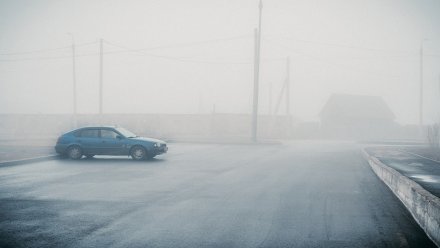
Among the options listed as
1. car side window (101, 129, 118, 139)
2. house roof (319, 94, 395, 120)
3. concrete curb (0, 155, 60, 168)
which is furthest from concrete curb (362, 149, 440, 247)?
house roof (319, 94, 395, 120)

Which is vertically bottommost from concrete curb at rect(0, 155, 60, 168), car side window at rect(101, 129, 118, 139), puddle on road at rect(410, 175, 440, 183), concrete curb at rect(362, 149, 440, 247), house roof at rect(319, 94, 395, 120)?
concrete curb at rect(0, 155, 60, 168)

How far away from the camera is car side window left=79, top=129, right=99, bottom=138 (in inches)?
744

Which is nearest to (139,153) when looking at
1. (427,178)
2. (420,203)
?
(427,178)

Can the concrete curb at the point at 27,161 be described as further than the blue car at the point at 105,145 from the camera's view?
No

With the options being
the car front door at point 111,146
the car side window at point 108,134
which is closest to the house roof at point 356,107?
the car side window at point 108,134

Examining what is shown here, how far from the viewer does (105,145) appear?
18.6 metres

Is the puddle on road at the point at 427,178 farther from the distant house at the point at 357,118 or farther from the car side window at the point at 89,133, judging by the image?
the distant house at the point at 357,118

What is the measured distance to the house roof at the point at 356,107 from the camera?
70312 millimetres

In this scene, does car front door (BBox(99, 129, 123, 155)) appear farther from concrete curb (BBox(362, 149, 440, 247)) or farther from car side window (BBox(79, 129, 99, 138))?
concrete curb (BBox(362, 149, 440, 247))

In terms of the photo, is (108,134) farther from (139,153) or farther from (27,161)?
(27,161)

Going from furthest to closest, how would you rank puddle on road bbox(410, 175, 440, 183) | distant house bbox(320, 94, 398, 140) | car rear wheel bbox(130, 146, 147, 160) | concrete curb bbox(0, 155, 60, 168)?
distant house bbox(320, 94, 398, 140) → car rear wheel bbox(130, 146, 147, 160) → concrete curb bbox(0, 155, 60, 168) → puddle on road bbox(410, 175, 440, 183)

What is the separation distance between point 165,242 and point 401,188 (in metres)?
5.98

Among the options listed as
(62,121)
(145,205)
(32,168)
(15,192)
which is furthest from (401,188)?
(62,121)

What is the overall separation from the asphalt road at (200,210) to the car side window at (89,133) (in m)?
5.18
